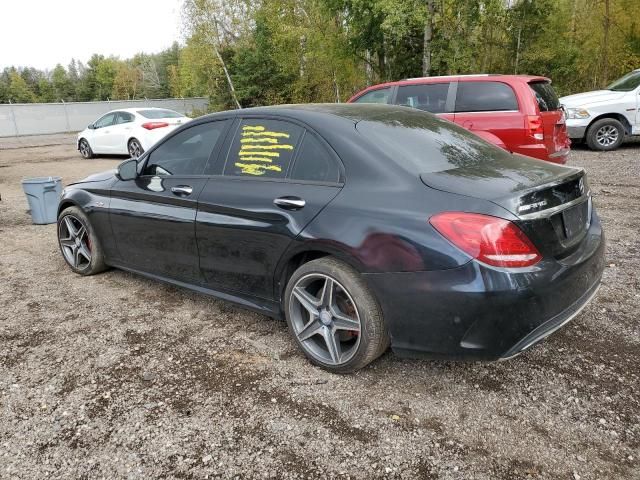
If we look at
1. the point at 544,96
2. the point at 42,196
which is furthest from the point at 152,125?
the point at 544,96

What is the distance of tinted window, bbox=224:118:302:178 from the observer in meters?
3.17

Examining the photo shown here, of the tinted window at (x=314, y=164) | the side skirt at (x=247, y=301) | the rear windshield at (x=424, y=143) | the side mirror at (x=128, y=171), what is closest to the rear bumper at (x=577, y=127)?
the rear windshield at (x=424, y=143)

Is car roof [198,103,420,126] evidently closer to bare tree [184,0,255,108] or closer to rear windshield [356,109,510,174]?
rear windshield [356,109,510,174]

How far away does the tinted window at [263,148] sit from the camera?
317 centimetres

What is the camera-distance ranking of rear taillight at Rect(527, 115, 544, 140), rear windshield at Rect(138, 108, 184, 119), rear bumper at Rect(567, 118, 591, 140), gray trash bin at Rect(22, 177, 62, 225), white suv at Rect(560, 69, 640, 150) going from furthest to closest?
rear windshield at Rect(138, 108, 184, 119), rear bumper at Rect(567, 118, 591, 140), white suv at Rect(560, 69, 640, 150), rear taillight at Rect(527, 115, 544, 140), gray trash bin at Rect(22, 177, 62, 225)

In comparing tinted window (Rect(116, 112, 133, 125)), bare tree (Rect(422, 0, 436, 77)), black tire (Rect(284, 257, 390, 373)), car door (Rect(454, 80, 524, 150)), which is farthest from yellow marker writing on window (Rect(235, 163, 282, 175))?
bare tree (Rect(422, 0, 436, 77))

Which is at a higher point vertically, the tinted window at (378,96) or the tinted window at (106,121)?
the tinted window at (378,96)

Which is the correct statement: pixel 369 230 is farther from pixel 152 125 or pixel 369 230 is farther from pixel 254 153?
pixel 152 125

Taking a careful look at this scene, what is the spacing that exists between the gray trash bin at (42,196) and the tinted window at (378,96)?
16.1 feet

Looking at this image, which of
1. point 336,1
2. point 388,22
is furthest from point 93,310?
point 336,1

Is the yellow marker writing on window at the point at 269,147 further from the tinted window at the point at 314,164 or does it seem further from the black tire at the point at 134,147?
the black tire at the point at 134,147

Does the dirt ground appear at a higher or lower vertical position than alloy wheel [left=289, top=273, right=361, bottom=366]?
lower

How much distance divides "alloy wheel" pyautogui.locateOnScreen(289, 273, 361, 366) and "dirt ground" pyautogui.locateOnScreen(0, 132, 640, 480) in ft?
0.46

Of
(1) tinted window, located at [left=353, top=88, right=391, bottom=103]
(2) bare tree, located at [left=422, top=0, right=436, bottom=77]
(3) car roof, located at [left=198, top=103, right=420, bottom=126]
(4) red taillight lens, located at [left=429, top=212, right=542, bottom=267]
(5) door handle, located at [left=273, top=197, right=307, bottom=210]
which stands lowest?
(4) red taillight lens, located at [left=429, top=212, right=542, bottom=267]
